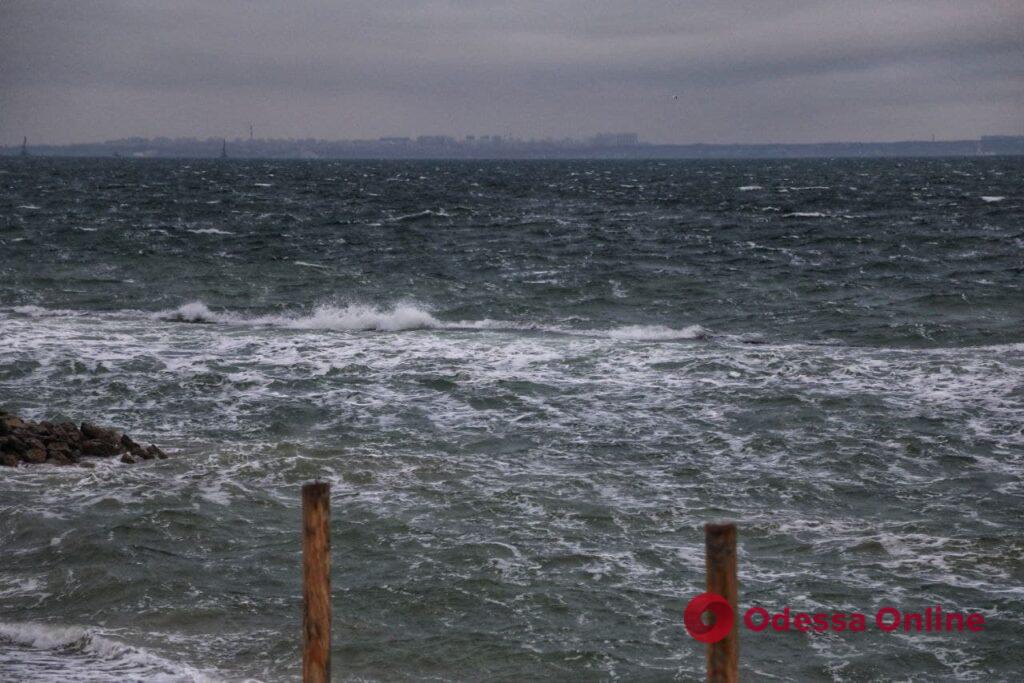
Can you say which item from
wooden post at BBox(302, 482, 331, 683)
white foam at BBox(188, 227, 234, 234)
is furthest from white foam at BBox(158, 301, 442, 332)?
wooden post at BBox(302, 482, 331, 683)

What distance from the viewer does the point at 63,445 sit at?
14469 millimetres

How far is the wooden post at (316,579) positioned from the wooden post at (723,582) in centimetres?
229

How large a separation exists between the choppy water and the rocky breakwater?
16.2 inches

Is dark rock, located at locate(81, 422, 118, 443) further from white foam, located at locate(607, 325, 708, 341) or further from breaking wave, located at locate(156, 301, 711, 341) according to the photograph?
white foam, located at locate(607, 325, 708, 341)

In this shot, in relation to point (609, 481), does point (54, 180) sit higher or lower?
higher

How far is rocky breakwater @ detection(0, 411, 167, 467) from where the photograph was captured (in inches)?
559

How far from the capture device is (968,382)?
1855 centimetres

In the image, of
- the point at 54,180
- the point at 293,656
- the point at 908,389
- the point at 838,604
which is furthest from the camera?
the point at 54,180

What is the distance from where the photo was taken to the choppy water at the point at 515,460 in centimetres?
945

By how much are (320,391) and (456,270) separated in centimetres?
1518

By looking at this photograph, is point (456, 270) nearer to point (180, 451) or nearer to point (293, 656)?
point (180, 451)

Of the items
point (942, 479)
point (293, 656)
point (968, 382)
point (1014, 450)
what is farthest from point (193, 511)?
point (968, 382)

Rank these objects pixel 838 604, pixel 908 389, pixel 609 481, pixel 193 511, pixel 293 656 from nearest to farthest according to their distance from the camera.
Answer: pixel 293 656 → pixel 838 604 → pixel 193 511 → pixel 609 481 → pixel 908 389

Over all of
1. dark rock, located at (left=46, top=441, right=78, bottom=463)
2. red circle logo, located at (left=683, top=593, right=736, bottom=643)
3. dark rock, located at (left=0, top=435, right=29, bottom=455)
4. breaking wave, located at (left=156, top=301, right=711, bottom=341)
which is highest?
red circle logo, located at (left=683, top=593, right=736, bottom=643)
